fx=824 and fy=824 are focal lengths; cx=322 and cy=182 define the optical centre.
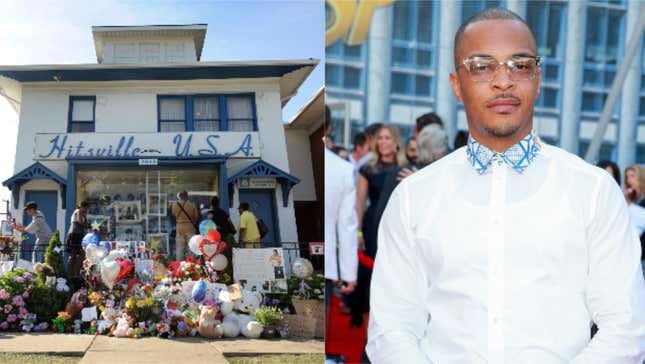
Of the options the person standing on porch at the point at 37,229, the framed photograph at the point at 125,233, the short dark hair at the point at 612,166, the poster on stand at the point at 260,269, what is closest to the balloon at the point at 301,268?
the poster on stand at the point at 260,269

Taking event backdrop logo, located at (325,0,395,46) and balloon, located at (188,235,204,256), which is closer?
event backdrop logo, located at (325,0,395,46)

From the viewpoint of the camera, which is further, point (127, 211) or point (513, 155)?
point (127, 211)

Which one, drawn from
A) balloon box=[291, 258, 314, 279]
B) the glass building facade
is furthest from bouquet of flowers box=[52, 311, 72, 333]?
the glass building facade

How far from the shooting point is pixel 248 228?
3426 mm

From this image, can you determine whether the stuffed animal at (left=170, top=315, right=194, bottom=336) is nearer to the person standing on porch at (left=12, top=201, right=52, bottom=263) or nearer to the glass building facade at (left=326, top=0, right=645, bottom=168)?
the person standing on porch at (left=12, top=201, right=52, bottom=263)

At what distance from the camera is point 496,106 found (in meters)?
2.11

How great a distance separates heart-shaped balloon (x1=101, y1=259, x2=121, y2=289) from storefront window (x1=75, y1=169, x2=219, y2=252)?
0.10m

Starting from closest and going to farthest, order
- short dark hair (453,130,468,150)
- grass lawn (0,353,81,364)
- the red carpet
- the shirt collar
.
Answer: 1. the shirt collar
2. short dark hair (453,130,468,150)
3. the red carpet
4. grass lawn (0,353,81,364)

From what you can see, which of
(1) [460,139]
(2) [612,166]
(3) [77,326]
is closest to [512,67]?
(1) [460,139]

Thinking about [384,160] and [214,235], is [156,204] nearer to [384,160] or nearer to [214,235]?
[214,235]

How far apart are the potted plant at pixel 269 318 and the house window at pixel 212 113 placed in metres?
0.76

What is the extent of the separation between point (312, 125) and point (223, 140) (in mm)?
387

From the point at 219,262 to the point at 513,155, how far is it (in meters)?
1.64

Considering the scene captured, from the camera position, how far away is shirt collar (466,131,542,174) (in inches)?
81.7
